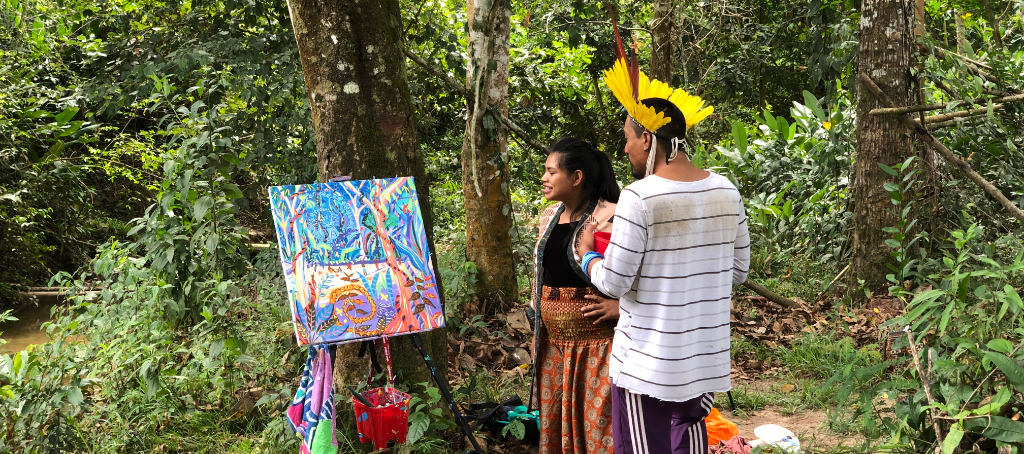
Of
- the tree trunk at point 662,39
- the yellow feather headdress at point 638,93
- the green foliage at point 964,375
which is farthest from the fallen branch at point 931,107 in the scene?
the yellow feather headdress at point 638,93

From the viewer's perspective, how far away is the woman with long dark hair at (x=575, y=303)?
9.48ft

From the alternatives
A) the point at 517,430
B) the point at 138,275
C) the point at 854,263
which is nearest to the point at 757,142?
the point at 854,263

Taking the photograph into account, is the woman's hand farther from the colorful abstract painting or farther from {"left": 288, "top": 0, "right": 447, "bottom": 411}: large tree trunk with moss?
{"left": 288, "top": 0, "right": 447, "bottom": 411}: large tree trunk with moss

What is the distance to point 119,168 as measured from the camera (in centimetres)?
750

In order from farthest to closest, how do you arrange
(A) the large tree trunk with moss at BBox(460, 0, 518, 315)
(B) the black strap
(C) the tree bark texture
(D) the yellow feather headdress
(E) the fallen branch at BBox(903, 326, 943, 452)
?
(C) the tree bark texture → (A) the large tree trunk with moss at BBox(460, 0, 518, 315) → (B) the black strap → (E) the fallen branch at BBox(903, 326, 943, 452) → (D) the yellow feather headdress

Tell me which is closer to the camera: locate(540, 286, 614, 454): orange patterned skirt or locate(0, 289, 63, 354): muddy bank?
locate(540, 286, 614, 454): orange patterned skirt

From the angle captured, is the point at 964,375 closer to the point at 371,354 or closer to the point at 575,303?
the point at 575,303

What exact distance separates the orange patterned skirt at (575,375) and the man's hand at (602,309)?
33 millimetres

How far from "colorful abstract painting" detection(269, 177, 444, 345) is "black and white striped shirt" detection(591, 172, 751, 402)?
953 mm

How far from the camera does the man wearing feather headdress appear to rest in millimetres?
2395

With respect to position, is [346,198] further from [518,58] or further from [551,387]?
[518,58]

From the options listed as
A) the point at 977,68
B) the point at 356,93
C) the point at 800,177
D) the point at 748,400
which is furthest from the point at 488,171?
the point at 977,68

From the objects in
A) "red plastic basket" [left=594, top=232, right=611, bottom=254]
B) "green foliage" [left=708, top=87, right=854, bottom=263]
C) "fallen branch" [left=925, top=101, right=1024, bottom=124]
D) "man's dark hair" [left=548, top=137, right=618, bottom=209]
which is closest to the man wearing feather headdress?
"red plastic basket" [left=594, top=232, right=611, bottom=254]

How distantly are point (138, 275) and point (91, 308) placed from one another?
569mm
